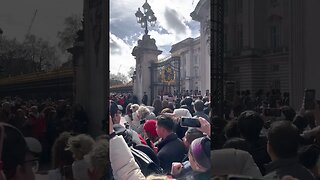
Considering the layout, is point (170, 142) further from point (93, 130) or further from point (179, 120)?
point (93, 130)

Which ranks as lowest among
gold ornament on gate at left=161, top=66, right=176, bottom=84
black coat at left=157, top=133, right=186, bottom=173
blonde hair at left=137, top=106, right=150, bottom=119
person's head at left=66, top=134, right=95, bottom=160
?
black coat at left=157, top=133, right=186, bottom=173

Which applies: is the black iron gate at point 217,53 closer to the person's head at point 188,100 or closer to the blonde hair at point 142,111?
the person's head at point 188,100

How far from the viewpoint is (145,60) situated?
1231 millimetres

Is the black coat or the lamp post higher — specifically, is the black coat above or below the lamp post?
below

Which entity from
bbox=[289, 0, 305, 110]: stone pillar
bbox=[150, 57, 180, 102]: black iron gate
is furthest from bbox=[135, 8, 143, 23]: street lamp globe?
bbox=[289, 0, 305, 110]: stone pillar

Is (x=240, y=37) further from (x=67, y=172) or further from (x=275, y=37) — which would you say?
(x=67, y=172)

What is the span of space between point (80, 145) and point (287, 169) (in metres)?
0.62

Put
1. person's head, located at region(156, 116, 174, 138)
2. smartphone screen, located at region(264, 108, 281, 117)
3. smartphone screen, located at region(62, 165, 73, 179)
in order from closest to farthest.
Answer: smartphone screen, located at region(62, 165, 73, 179) < smartphone screen, located at region(264, 108, 281, 117) < person's head, located at region(156, 116, 174, 138)

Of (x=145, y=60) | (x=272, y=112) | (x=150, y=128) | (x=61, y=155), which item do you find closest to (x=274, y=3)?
(x=272, y=112)

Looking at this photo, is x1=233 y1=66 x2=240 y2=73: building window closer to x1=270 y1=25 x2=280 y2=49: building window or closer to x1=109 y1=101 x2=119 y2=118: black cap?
x1=270 y1=25 x2=280 y2=49: building window

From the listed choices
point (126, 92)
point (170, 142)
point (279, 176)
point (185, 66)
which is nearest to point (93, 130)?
point (126, 92)

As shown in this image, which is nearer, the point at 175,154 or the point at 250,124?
the point at 250,124

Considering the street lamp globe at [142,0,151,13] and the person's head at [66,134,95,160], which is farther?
the street lamp globe at [142,0,151,13]

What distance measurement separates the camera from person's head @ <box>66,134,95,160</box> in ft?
3.41
